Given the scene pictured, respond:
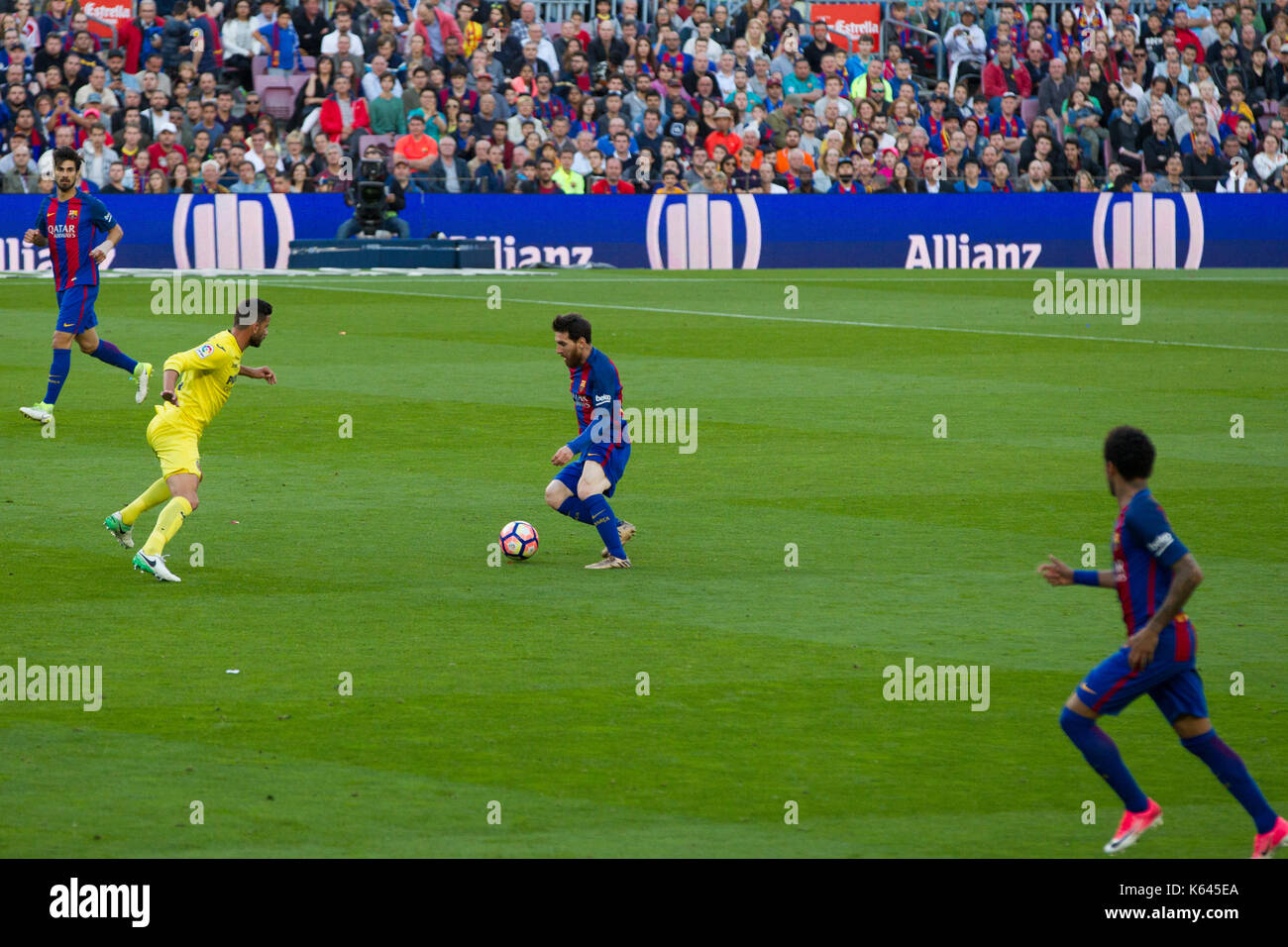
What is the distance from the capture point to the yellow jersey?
11.1 metres

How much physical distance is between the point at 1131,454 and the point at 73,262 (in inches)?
477

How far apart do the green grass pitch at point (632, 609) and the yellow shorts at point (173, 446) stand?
654 mm

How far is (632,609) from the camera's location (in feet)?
34.1

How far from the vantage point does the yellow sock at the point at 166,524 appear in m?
10.8

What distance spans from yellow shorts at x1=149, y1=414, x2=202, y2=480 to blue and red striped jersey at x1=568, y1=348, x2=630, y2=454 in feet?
7.52

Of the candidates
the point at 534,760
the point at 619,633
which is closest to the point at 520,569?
the point at 619,633

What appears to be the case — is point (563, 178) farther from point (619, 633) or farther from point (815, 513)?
point (619, 633)

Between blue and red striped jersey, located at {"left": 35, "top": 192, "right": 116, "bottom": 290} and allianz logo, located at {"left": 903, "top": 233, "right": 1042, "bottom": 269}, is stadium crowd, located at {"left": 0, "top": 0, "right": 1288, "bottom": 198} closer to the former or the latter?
allianz logo, located at {"left": 903, "top": 233, "right": 1042, "bottom": 269}

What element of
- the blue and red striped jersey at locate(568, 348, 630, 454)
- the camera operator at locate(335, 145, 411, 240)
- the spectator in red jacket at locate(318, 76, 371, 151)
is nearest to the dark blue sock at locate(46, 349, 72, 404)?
the blue and red striped jersey at locate(568, 348, 630, 454)

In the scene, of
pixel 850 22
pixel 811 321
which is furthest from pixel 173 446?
pixel 850 22

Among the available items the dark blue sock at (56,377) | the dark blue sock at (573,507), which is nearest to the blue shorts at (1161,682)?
the dark blue sock at (573,507)

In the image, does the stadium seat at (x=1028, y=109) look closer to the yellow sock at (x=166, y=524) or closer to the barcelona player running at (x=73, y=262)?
the barcelona player running at (x=73, y=262)

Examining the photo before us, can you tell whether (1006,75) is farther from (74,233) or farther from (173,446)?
(173,446)

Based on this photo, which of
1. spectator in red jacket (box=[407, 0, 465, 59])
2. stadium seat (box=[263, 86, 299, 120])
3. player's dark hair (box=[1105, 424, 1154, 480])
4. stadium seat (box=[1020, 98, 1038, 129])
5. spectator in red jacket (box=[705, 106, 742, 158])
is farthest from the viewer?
stadium seat (box=[1020, 98, 1038, 129])
